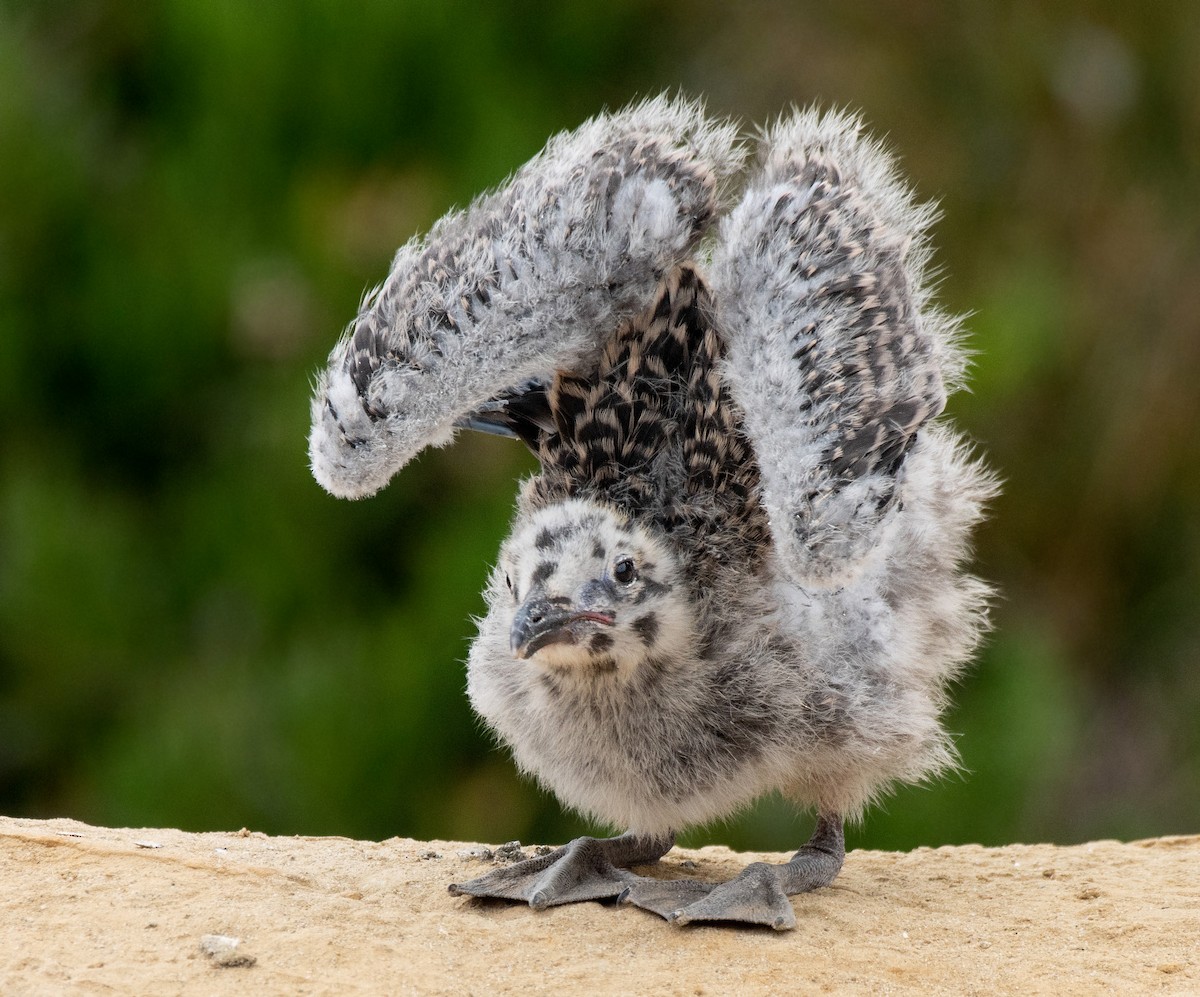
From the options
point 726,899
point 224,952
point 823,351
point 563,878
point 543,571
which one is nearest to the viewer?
point 224,952

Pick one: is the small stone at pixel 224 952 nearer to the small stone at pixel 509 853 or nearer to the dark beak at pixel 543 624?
the dark beak at pixel 543 624

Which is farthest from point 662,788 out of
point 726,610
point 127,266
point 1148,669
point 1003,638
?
point 1148,669

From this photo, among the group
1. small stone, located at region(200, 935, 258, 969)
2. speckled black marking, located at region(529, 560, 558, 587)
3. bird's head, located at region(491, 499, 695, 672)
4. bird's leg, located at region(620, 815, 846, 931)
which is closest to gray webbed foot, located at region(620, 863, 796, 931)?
bird's leg, located at region(620, 815, 846, 931)

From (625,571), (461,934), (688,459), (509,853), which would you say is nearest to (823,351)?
(688,459)

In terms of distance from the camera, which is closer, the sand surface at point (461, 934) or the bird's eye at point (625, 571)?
the sand surface at point (461, 934)

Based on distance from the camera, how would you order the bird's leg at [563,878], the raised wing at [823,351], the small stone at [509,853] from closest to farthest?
the raised wing at [823,351]
the bird's leg at [563,878]
the small stone at [509,853]

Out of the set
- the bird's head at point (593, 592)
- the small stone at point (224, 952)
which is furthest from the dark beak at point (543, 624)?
the small stone at point (224, 952)

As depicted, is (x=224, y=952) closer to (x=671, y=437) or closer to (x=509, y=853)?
(x=509, y=853)

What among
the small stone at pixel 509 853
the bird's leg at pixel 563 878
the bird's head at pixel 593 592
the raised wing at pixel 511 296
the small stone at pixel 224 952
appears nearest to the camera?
the small stone at pixel 224 952
